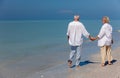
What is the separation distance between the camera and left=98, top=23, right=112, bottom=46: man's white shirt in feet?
36.9

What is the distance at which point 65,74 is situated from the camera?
36.6 ft

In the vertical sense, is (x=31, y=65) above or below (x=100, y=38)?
below

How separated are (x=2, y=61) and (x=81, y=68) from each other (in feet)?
19.1

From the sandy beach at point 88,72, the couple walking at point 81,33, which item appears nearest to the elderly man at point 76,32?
the couple walking at point 81,33

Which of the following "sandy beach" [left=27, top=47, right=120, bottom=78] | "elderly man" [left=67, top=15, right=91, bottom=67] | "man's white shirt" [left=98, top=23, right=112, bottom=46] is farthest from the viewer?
"elderly man" [left=67, top=15, right=91, bottom=67]

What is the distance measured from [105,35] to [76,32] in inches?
38.3

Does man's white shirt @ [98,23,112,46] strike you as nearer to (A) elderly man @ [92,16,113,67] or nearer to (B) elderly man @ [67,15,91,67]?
(A) elderly man @ [92,16,113,67]

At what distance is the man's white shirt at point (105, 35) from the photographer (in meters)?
11.2

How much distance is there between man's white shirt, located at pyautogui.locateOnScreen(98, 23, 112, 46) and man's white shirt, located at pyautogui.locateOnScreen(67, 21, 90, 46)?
1.61 ft

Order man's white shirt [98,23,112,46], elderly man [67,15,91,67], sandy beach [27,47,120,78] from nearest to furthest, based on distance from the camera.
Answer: sandy beach [27,47,120,78]
man's white shirt [98,23,112,46]
elderly man [67,15,91,67]

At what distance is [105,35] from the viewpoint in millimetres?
11398

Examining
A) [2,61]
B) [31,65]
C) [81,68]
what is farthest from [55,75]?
[2,61]

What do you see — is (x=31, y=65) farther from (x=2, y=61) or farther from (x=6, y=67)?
(x=2, y=61)

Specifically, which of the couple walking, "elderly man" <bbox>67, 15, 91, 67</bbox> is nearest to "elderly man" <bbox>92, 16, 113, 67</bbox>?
the couple walking
